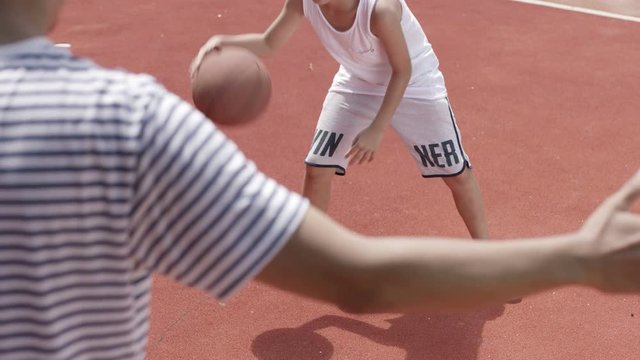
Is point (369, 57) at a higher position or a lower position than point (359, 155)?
higher

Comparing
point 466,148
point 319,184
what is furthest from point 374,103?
point 466,148

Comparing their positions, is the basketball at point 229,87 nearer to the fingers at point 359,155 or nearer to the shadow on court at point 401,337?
the fingers at point 359,155

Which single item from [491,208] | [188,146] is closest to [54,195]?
[188,146]

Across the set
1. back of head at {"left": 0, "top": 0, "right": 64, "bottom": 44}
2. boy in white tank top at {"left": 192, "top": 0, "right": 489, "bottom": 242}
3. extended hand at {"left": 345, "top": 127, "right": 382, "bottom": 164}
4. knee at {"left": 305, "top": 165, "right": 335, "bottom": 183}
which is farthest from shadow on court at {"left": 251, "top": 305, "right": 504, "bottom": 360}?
back of head at {"left": 0, "top": 0, "right": 64, "bottom": 44}

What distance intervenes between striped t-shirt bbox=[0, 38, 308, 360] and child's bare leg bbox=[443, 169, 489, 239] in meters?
3.39

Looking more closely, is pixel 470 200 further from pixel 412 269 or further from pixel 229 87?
pixel 412 269

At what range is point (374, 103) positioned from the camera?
446 cm

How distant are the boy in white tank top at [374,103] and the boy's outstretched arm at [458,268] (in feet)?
9.39

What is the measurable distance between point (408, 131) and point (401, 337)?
3.42ft

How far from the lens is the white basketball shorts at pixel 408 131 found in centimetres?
442

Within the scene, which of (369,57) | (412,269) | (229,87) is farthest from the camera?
(369,57)

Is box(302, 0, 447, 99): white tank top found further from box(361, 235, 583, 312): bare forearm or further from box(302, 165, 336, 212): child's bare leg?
box(361, 235, 583, 312): bare forearm

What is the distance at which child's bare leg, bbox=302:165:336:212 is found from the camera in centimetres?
455

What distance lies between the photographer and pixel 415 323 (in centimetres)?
432
